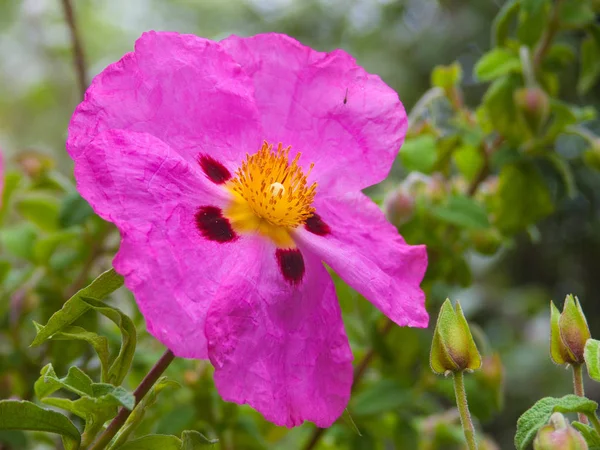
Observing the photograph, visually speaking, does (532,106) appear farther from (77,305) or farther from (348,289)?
(77,305)

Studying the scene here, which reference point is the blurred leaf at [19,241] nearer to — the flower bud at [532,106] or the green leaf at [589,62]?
the flower bud at [532,106]

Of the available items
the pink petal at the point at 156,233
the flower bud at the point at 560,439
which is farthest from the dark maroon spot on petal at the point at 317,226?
the flower bud at the point at 560,439

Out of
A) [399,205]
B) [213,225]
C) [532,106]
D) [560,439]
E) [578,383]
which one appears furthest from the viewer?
[532,106]

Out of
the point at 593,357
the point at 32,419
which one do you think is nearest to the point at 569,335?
the point at 593,357

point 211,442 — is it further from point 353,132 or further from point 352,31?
point 352,31

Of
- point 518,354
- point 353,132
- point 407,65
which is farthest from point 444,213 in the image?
point 407,65

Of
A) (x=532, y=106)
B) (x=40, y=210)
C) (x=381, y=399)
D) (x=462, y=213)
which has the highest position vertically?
(x=532, y=106)
